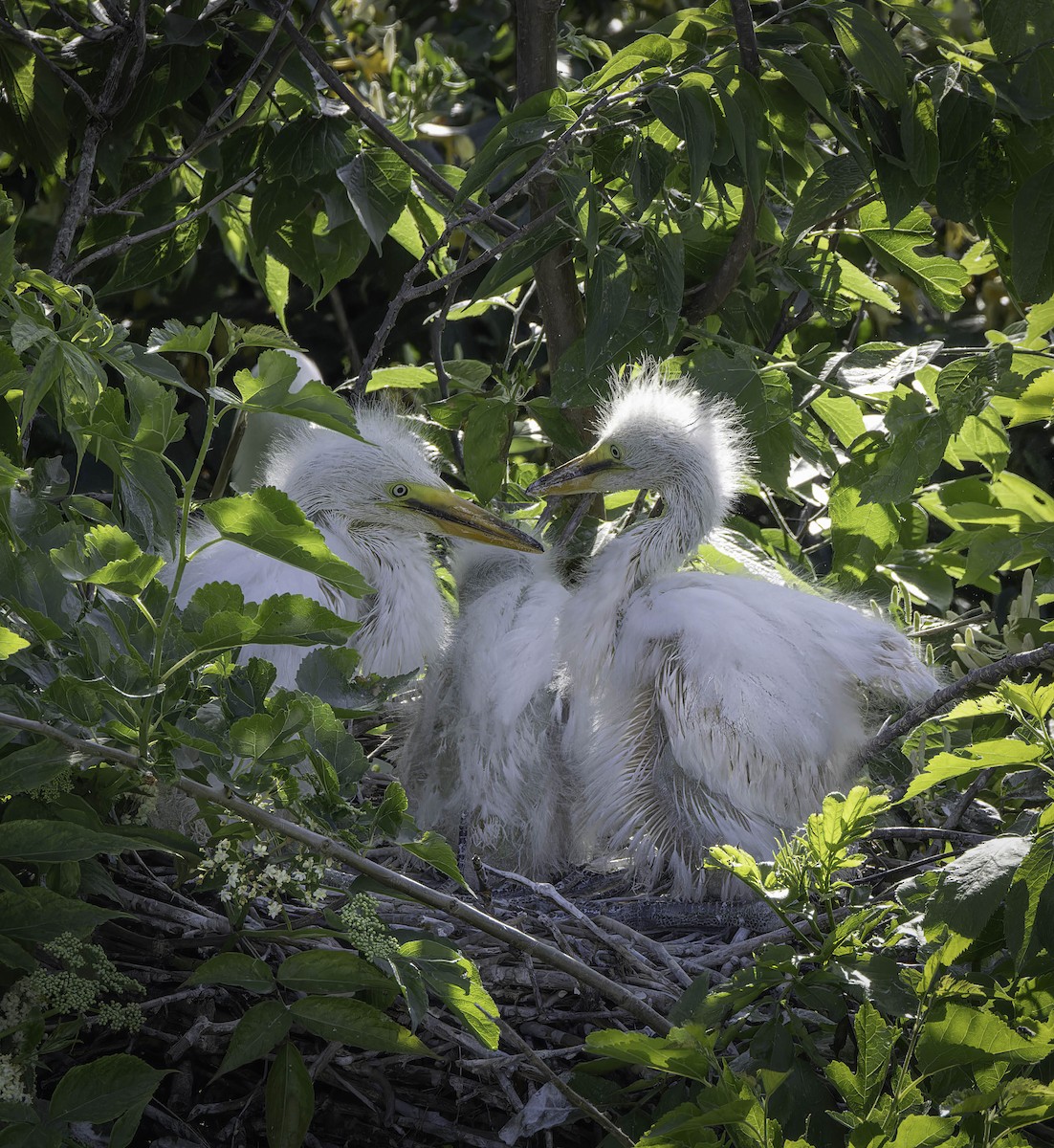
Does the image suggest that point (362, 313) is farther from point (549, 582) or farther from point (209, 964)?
point (209, 964)

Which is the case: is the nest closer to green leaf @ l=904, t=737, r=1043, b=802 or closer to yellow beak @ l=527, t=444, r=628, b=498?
green leaf @ l=904, t=737, r=1043, b=802

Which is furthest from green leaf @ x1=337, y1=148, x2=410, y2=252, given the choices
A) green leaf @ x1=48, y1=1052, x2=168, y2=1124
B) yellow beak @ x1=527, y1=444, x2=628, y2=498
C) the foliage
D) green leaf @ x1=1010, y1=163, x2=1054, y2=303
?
green leaf @ x1=48, y1=1052, x2=168, y2=1124

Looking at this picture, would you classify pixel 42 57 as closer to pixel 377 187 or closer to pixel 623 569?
pixel 377 187

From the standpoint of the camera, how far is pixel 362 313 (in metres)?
3.52

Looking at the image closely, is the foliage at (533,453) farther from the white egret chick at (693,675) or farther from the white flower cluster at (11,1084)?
the white egret chick at (693,675)

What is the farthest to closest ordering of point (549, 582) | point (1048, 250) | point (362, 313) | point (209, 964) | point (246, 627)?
point (362, 313) < point (549, 582) < point (1048, 250) < point (209, 964) < point (246, 627)

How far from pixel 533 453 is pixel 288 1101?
2.01 m

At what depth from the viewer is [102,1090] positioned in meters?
1.03

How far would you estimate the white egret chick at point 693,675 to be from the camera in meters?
1.79

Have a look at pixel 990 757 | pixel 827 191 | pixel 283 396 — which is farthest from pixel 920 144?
pixel 283 396

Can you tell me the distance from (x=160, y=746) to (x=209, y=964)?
228mm

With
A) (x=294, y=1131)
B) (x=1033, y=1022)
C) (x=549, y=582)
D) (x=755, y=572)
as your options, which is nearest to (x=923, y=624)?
(x=755, y=572)

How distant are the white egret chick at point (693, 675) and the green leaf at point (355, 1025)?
783mm

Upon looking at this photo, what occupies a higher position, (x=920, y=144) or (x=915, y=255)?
(x=920, y=144)
